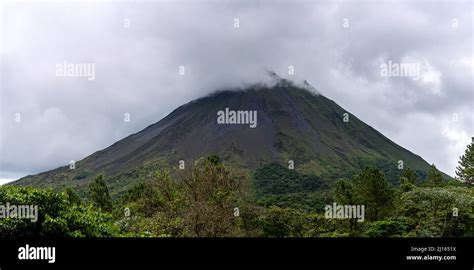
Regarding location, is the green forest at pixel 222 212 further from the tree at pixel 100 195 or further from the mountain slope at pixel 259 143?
the mountain slope at pixel 259 143

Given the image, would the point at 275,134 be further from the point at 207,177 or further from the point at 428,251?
the point at 428,251

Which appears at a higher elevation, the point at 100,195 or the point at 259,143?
the point at 259,143

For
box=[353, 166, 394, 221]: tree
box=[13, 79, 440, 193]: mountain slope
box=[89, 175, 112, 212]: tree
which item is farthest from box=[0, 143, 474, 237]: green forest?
box=[13, 79, 440, 193]: mountain slope

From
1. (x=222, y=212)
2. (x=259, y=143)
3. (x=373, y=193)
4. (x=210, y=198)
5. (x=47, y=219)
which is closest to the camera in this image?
(x=47, y=219)

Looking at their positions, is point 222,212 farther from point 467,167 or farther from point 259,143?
point 259,143

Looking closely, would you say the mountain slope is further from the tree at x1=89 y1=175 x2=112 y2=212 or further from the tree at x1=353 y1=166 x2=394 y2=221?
the tree at x1=353 y1=166 x2=394 y2=221

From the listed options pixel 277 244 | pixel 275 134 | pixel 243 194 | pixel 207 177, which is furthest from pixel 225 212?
pixel 275 134

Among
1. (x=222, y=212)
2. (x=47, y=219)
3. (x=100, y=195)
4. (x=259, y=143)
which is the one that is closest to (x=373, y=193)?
(x=222, y=212)
